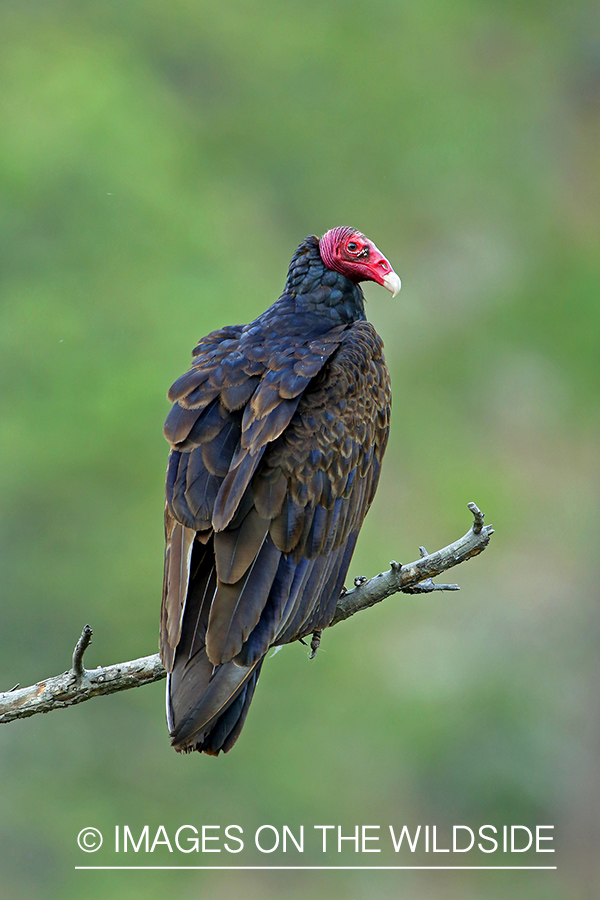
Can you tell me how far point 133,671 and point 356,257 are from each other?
6.31ft

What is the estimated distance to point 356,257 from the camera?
4664 millimetres

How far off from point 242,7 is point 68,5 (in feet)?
10.3

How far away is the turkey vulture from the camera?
134 inches

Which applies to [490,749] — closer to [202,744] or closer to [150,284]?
[150,284]

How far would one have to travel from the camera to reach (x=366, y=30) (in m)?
22.4

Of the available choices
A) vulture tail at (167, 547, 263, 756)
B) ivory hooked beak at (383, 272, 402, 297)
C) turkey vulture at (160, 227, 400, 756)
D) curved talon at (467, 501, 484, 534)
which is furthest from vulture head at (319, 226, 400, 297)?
vulture tail at (167, 547, 263, 756)

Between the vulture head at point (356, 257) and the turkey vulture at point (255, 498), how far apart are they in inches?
15.6

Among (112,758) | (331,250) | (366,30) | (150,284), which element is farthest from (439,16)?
(331,250)

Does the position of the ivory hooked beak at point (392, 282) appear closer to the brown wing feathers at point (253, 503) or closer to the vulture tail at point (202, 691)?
the brown wing feathers at point (253, 503)

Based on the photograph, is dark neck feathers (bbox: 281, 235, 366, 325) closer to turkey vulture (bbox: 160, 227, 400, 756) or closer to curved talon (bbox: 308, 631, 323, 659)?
turkey vulture (bbox: 160, 227, 400, 756)

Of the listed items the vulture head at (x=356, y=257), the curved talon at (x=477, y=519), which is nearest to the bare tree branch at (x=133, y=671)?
the curved talon at (x=477, y=519)

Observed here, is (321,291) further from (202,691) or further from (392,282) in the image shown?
(202,691)

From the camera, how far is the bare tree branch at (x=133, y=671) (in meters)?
3.55

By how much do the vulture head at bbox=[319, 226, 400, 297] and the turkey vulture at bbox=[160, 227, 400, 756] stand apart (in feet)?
1.30
